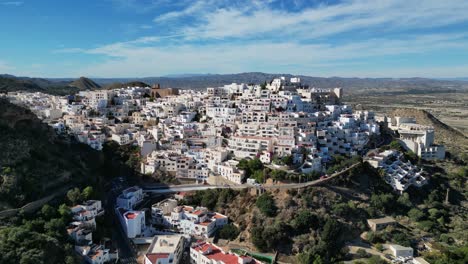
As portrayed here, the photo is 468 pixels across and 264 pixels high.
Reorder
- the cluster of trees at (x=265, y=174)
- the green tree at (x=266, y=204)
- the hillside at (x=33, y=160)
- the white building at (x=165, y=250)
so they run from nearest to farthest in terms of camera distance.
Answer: the white building at (x=165, y=250)
the hillside at (x=33, y=160)
the green tree at (x=266, y=204)
the cluster of trees at (x=265, y=174)

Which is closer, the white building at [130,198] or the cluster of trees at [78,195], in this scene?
the cluster of trees at [78,195]

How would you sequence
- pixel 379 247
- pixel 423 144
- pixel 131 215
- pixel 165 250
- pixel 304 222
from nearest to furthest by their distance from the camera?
pixel 165 250
pixel 379 247
pixel 304 222
pixel 131 215
pixel 423 144

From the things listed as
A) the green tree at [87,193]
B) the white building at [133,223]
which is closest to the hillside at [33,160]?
the green tree at [87,193]

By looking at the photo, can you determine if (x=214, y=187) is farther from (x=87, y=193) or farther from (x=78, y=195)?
(x=78, y=195)

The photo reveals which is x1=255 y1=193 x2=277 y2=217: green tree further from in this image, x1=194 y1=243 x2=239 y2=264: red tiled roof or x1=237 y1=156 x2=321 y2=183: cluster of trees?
x1=194 y1=243 x2=239 y2=264: red tiled roof

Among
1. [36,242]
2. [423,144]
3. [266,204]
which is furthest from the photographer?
[423,144]

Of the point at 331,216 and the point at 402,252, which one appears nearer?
the point at 402,252

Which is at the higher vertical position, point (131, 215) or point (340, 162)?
point (340, 162)

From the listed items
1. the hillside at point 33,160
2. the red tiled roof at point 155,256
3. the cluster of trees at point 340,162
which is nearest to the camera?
the red tiled roof at point 155,256

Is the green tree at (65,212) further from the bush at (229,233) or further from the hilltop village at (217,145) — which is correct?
the bush at (229,233)

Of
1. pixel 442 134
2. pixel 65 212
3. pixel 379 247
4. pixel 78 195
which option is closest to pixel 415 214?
pixel 379 247
